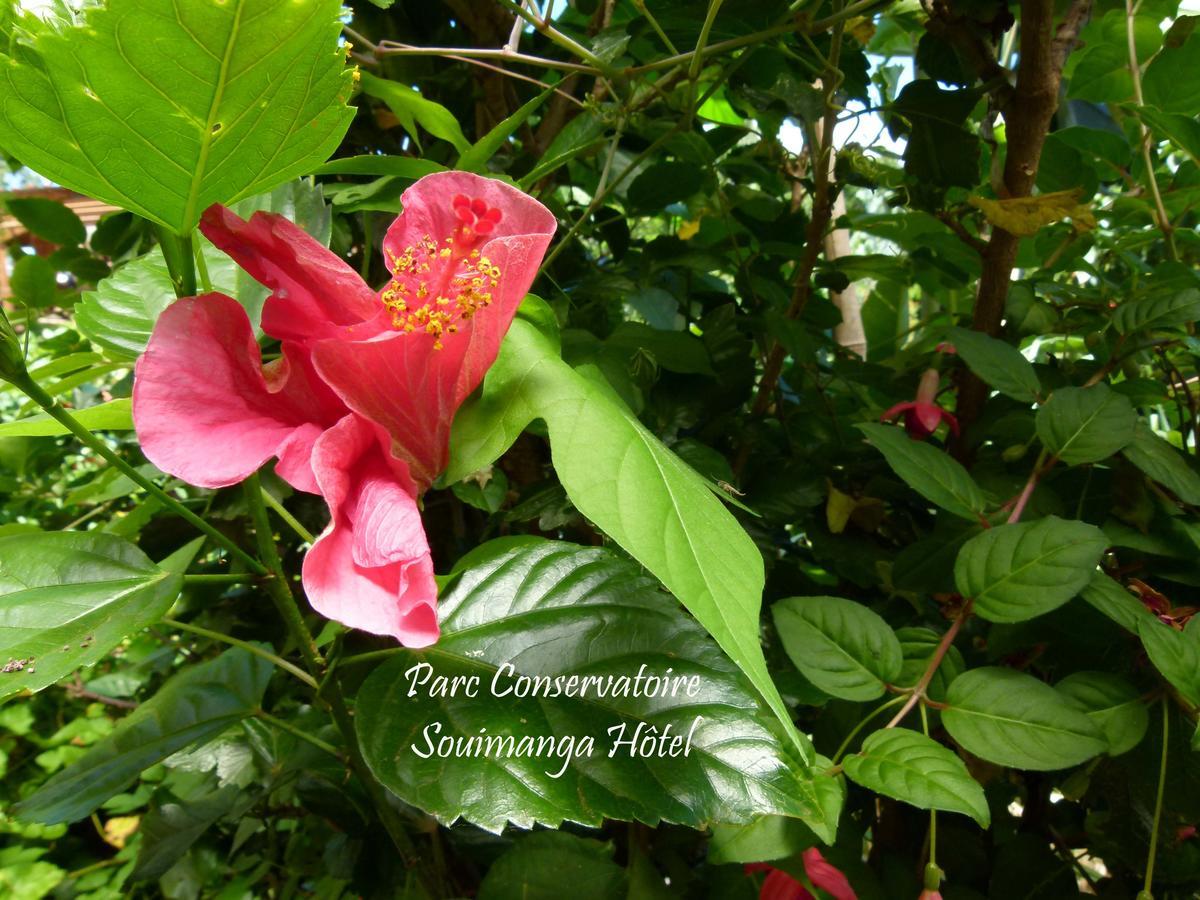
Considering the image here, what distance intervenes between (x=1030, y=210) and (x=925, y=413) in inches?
7.2

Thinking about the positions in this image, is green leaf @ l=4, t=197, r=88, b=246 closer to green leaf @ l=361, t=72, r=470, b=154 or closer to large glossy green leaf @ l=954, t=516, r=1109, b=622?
green leaf @ l=361, t=72, r=470, b=154

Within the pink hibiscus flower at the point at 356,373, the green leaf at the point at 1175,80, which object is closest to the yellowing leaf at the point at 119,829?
the pink hibiscus flower at the point at 356,373

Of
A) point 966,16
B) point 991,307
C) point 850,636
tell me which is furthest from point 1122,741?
point 966,16

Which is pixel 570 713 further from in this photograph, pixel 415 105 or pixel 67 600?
pixel 415 105

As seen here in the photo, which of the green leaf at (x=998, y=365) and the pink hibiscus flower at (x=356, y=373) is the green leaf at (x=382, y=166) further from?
the green leaf at (x=998, y=365)

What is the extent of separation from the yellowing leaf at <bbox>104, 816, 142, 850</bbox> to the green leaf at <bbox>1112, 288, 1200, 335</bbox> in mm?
1497

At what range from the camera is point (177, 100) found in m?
0.27

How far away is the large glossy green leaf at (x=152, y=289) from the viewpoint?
443mm

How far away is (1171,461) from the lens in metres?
0.55

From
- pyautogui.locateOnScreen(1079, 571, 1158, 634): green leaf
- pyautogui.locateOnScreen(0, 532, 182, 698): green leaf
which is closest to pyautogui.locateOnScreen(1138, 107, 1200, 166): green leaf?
pyautogui.locateOnScreen(1079, 571, 1158, 634): green leaf

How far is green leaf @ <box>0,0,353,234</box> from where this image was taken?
0.26 m

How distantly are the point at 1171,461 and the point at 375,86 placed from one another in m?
0.59

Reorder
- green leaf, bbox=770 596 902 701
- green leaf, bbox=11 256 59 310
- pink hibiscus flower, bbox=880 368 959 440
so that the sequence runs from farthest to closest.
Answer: green leaf, bbox=11 256 59 310, pink hibiscus flower, bbox=880 368 959 440, green leaf, bbox=770 596 902 701

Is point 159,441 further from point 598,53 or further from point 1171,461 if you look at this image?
point 1171,461
